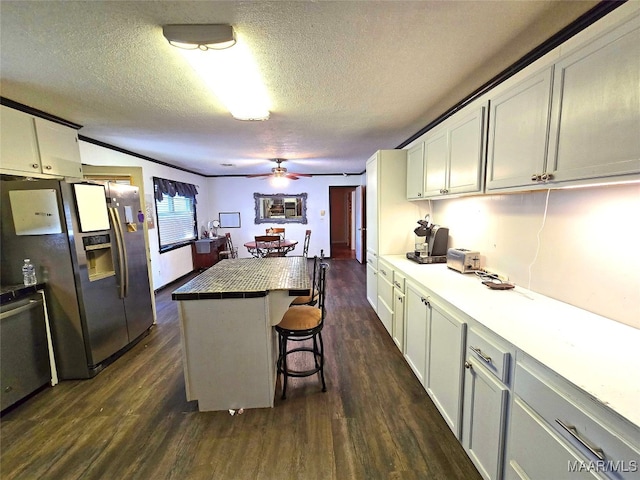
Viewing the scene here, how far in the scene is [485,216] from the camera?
2.23 meters

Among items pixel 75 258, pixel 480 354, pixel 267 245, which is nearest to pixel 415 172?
pixel 480 354

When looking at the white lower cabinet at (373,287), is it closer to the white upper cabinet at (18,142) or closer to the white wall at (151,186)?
the white wall at (151,186)

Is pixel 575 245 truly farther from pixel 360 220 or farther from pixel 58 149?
pixel 360 220

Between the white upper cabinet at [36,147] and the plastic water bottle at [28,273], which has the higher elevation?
the white upper cabinet at [36,147]

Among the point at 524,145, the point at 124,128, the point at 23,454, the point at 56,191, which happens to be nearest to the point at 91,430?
the point at 23,454

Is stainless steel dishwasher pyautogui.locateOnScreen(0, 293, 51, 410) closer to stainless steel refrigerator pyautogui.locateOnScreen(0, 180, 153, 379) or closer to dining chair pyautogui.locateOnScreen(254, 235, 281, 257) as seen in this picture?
stainless steel refrigerator pyautogui.locateOnScreen(0, 180, 153, 379)

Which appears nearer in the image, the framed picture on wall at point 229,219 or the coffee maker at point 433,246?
the coffee maker at point 433,246

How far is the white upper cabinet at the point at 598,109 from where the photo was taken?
0.95 m

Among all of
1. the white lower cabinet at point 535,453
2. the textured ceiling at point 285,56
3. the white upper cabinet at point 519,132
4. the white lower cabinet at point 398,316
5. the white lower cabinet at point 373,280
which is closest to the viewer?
the white lower cabinet at point 535,453

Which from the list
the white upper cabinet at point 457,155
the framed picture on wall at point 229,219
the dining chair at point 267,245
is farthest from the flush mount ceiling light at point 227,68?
the framed picture on wall at point 229,219

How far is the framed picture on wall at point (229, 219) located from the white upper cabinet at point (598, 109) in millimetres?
6725

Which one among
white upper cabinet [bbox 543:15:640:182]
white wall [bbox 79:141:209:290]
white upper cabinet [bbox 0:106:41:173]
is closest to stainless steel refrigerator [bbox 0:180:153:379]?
white upper cabinet [bbox 0:106:41:173]

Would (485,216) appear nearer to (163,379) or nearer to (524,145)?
(524,145)

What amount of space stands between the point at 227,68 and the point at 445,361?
2.32m
